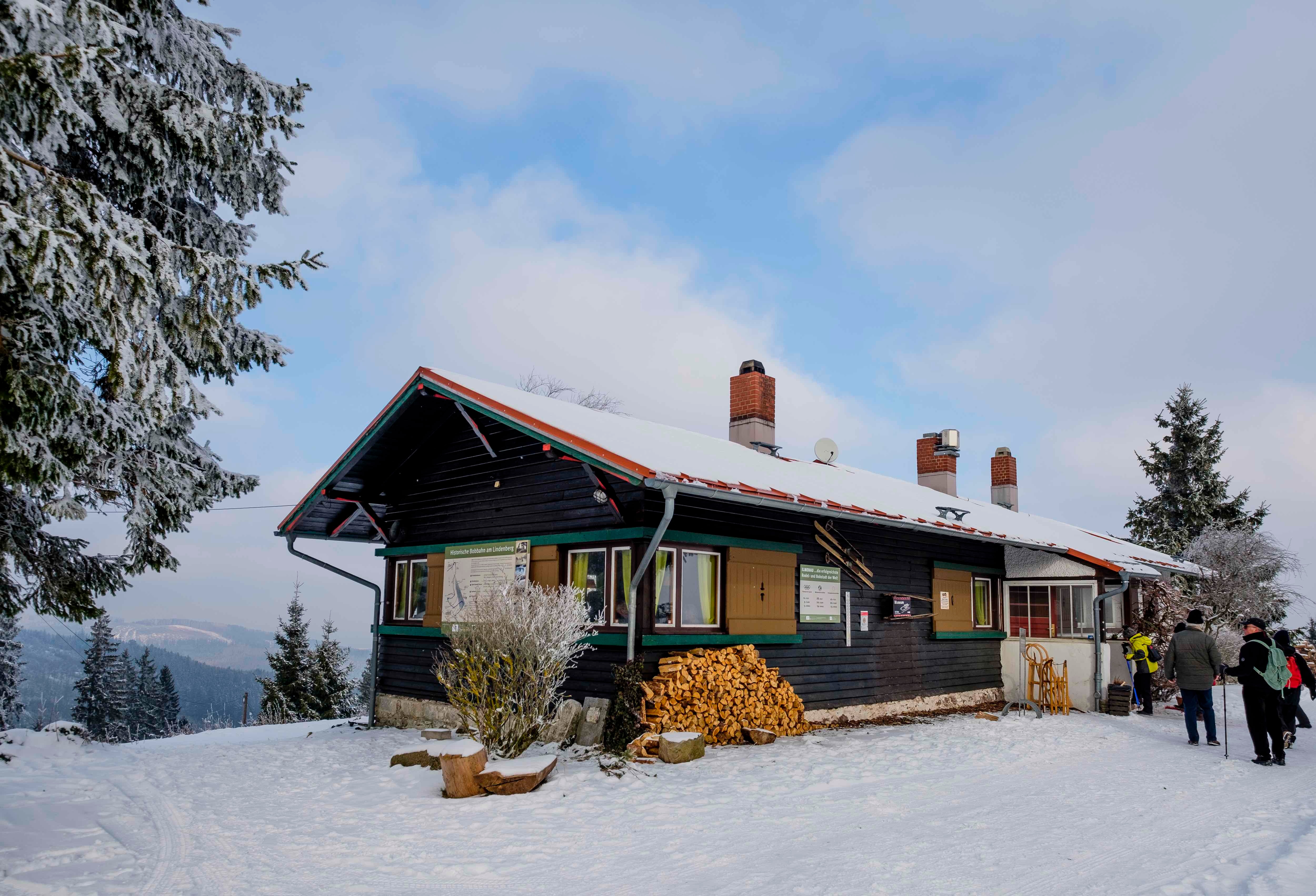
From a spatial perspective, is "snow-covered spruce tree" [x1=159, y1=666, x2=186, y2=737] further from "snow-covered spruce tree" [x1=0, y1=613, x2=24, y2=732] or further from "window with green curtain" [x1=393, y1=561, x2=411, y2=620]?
"window with green curtain" [x1=393, y1=561, x2=411, y2=620]

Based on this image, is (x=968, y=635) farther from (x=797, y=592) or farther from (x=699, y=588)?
(x=699, y=588)

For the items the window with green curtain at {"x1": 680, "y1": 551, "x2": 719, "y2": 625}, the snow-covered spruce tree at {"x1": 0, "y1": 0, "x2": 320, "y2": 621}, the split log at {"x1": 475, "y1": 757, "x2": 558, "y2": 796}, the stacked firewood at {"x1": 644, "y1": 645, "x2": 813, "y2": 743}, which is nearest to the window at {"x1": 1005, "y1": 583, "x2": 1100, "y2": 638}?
the stacked firewood at {"x1": 644, "y1": 645, "x2": 813, "y2": 743}

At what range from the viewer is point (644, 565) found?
9078mm

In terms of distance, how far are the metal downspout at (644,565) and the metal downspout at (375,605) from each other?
5364 millimetres

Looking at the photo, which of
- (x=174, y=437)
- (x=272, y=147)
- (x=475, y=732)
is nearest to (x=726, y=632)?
(x=475, y=732)

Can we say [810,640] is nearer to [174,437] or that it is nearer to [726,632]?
[726,632]

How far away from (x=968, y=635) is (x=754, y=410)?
5.29 meters

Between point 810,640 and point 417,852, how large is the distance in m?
6.87

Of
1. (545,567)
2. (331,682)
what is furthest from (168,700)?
(545,567)

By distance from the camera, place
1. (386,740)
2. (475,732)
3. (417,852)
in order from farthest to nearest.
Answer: (386,740)
(475,732)
(417,852)

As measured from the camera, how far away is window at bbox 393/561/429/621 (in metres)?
13.2

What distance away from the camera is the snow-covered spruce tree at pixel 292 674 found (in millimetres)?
31281

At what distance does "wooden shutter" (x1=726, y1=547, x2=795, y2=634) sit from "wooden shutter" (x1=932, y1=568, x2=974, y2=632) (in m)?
3.89

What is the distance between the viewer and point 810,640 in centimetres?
1177
